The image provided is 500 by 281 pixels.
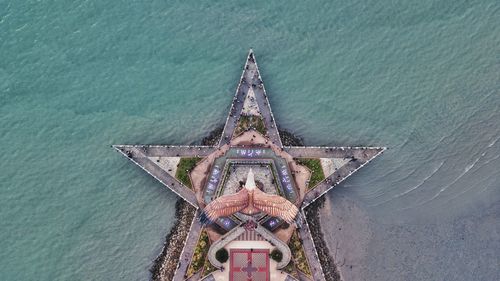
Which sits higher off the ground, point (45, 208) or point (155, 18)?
point (155, 18)

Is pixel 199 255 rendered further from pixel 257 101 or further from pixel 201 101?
pixel 257 101

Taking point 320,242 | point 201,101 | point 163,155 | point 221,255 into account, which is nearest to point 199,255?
point 221,255

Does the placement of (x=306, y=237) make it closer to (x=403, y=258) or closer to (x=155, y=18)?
(x=403, y=258)

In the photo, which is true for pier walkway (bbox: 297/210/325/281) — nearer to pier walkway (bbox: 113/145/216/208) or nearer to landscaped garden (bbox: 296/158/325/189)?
landscaped garden (bbox: 296/158/325/189)

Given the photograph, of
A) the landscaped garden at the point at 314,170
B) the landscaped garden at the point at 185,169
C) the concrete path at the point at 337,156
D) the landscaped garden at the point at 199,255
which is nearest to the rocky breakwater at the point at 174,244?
the landscaped garden at the point at 199,255

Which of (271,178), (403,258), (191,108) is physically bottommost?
(403,258)

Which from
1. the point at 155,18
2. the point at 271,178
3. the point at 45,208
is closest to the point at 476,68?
the point at 271,178

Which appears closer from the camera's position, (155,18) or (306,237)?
(306,237)
